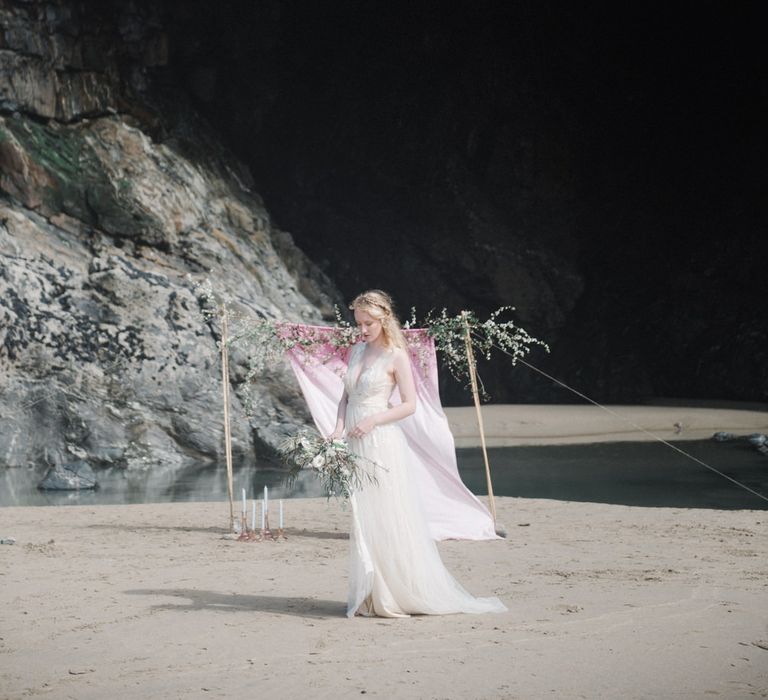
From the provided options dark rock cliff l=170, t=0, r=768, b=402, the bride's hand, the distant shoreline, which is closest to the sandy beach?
the bride's hand

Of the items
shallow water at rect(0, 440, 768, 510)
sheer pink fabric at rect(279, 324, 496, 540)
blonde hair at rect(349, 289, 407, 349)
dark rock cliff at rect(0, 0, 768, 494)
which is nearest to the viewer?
blonde hair at rect(349, 289, 407, 349)

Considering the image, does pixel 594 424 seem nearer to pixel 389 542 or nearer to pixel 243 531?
pixel 243 531

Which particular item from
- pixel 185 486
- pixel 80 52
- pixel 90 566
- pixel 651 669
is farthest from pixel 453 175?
pixel 651 669

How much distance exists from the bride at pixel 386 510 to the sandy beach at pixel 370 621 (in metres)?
0.12

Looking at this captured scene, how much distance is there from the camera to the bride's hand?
16.4ft

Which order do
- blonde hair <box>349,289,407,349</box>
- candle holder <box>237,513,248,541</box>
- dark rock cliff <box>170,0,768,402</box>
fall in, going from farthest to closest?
→ dark rock cliff <box>170,0,768,402</box>, candle holder <box>237,513,248,541</box>, blonde hair <box>349,289,407,349</box>

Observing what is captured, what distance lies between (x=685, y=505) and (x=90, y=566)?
18.6 ft

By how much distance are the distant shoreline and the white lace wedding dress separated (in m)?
11.5

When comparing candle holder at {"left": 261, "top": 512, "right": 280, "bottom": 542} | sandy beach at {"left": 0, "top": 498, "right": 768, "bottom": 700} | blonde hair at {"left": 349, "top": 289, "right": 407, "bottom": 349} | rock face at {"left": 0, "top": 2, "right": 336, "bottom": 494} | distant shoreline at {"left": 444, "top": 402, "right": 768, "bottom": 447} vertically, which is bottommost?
sandy beach at {"left": 0, "top": 498, "right": 768, "bottom": 700}

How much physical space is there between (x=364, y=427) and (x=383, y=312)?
547mm

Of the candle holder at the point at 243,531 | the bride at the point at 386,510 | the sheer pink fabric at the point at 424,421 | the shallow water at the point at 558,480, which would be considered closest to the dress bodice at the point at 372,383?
the bride at the point at 386,510

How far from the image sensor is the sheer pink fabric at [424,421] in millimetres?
8023

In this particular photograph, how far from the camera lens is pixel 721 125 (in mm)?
25547

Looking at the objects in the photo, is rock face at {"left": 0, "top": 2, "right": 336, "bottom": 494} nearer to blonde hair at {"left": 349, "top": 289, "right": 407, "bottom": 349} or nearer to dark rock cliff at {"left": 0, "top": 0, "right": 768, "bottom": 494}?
dark rock cliff at {"left": 0, "top": 0, "right": 768, "bottom": 494}
